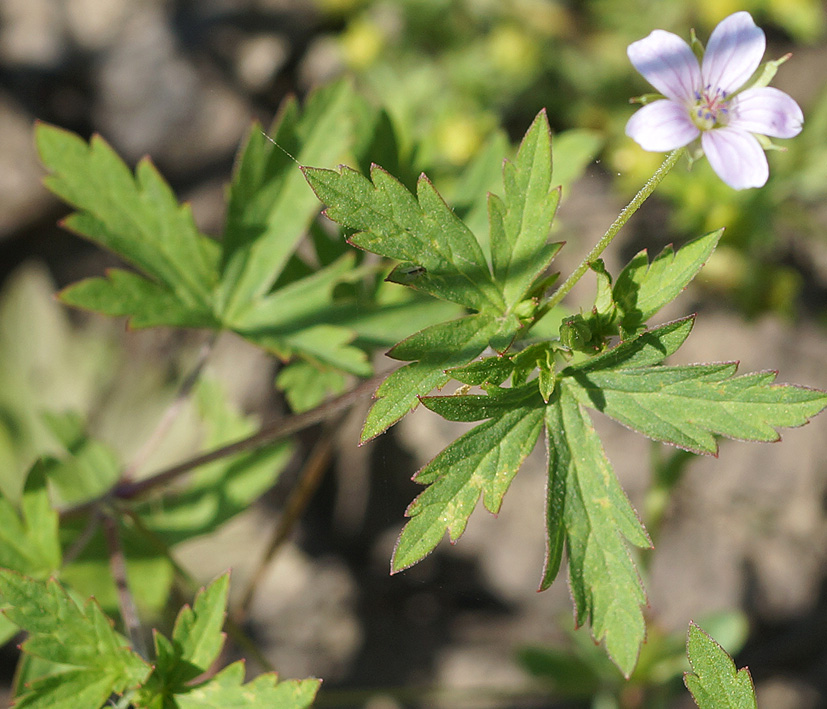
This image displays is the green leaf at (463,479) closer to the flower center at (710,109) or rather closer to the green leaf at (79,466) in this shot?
the flower center at (710,109)

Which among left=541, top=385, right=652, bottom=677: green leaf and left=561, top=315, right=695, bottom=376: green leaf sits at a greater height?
left=561, top=315, right=695, bottom=376: green leaf

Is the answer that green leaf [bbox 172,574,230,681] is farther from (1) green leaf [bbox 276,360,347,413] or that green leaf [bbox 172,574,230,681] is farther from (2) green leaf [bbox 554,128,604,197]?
(2) green leaf [bbox 554,128,604,197]

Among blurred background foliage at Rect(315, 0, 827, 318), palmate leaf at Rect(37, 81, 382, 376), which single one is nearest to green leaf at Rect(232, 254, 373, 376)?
palmate leaf at Rect(37, 81, 382, 376)

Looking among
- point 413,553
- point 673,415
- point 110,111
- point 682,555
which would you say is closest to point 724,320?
point 682,555

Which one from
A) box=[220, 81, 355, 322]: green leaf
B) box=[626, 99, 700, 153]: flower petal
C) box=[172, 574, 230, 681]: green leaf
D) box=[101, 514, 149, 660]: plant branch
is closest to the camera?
box=[626, 99, 700, 153]: flower petal

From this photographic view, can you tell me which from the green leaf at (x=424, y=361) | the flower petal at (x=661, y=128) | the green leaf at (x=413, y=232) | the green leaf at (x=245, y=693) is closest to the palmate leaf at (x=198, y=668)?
the green leaf at (x=245, y=693)

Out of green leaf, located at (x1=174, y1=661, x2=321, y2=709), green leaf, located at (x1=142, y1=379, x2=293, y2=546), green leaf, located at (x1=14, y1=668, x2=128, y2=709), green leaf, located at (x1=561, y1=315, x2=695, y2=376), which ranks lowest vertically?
green leaf, located at (x1=142, y1=379, x2=293, y2=546)

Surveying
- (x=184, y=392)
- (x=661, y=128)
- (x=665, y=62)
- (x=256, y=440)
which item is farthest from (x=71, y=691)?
(x=665, y=62)
